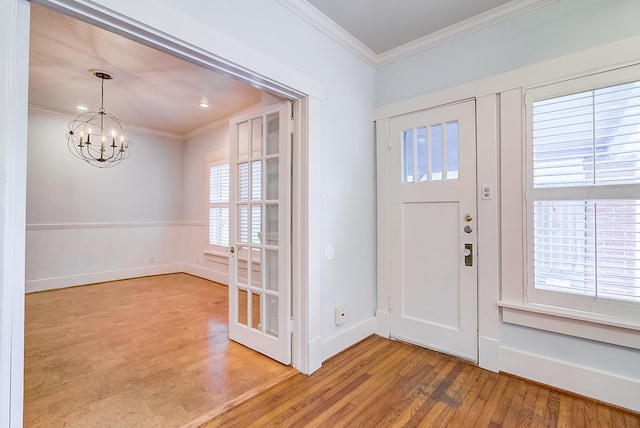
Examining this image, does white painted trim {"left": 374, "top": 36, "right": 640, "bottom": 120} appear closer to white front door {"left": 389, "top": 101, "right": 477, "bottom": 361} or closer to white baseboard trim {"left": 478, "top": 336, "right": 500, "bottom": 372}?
white front door {"left": 389, "top": 101, "right": 477, "bottom": 361}

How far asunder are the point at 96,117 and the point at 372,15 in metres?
4.54

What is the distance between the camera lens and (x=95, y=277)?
4938mm

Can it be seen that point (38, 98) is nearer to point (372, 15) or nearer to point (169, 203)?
point (169, 203)

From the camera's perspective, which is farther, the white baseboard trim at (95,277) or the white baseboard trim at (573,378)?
the white baseboard trim at (95,277)

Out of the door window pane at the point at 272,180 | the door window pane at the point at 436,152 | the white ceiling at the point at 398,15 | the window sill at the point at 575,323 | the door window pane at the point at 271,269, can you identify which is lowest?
the window sill at the point at 575,323

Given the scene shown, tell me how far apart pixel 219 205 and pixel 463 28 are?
4125 millimetres

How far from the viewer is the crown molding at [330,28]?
2.15 metres

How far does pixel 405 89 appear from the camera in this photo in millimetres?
2795

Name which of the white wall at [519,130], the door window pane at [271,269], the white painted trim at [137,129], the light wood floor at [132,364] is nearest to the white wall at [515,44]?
the white wall at [519,130]

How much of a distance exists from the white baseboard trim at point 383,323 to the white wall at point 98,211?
4517 mm

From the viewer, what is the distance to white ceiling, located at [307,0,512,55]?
2186 millimetres

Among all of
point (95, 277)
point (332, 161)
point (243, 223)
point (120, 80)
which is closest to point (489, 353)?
point (332, 161)

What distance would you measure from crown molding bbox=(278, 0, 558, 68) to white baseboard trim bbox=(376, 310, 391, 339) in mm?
2454

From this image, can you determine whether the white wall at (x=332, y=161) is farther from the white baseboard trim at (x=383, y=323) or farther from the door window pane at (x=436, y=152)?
the door window pane at (x=436, y=152)
